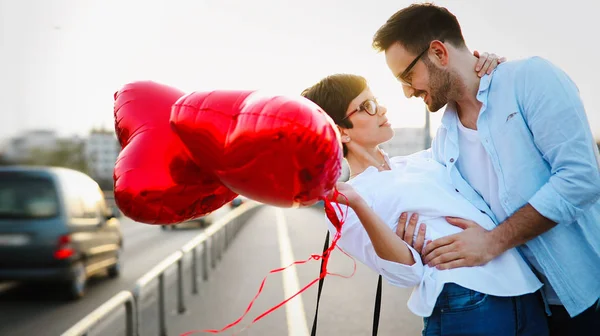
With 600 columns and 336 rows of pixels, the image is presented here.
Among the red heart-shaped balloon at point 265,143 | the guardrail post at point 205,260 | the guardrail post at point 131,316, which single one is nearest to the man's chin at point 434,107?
the red heart-shaped balloon at point 265,143

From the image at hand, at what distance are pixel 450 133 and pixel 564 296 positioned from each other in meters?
0.81

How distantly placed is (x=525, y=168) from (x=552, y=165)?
102 mm

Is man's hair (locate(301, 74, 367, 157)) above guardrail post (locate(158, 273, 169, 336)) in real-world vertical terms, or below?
above

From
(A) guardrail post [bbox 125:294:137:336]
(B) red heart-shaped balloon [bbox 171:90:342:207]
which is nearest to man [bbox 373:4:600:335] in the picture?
(B) red heart-shaped balloon [bbox 171:90:342:207]

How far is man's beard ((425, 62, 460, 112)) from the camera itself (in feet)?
8.64

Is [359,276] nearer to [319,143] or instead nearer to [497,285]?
[497,285]

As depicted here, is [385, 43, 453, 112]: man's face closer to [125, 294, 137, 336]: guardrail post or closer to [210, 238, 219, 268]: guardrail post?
[125, 294, 137, 336]: guardrail post

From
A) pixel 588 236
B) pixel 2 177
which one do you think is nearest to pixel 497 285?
pixel 588 236

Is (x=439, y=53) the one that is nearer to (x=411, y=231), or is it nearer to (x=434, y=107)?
(x=434, y=107)

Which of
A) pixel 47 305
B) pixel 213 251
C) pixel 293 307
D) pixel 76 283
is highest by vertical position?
pixel 293 307

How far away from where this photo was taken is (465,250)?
2.29m

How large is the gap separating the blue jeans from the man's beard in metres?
0.81

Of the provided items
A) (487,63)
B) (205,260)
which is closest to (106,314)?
(487,63)

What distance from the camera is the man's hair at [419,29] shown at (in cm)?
267
